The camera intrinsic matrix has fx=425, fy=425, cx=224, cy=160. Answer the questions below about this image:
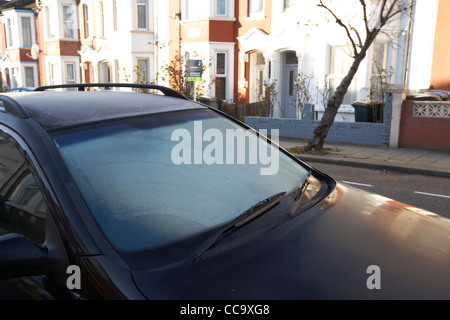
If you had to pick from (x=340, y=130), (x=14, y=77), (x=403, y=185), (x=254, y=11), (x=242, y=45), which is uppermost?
(x=254, y=11)

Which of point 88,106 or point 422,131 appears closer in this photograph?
point 88,106

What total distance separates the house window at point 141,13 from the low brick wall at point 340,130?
452 inches

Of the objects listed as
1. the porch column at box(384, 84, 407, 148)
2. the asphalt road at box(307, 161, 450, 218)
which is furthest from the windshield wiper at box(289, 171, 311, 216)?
the porch column at box(384, 84, 407, 148)

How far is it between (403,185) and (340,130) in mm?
5160

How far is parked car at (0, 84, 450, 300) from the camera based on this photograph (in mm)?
1603

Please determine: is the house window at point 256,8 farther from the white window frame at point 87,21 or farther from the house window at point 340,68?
the white window frame at point 87,21

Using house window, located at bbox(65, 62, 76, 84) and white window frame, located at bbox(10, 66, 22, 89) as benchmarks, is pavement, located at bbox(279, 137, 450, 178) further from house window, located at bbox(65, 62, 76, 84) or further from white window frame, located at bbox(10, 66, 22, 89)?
white window frame, located at bbox(10, 66, 22, 89)

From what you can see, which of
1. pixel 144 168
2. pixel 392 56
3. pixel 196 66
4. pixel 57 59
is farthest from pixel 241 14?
pixel 144 168

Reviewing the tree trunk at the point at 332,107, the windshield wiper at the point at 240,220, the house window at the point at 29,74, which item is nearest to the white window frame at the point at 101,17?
the house window at the point at 29,74

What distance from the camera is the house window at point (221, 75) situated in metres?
19.3

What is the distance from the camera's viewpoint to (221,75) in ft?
63.8

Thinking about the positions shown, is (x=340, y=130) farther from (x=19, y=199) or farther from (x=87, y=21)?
(x=87, y=21)

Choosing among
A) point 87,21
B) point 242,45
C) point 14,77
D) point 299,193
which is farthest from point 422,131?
point 14,77

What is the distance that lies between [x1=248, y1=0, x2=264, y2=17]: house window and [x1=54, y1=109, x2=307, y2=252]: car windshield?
53.2 ft
